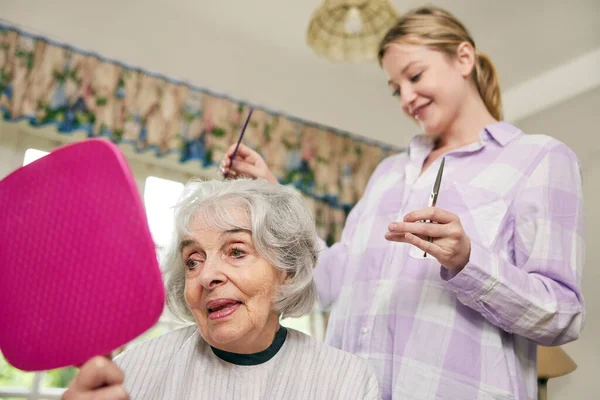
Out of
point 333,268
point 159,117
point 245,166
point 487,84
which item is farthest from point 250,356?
point 159,117

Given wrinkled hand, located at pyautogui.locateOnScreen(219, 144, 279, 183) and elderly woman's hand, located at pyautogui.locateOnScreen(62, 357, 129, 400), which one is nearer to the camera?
elderly woman's hand, located at pyautogui.locateOnScreen(62, 357, 129, 400)

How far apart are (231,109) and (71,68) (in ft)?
3.12

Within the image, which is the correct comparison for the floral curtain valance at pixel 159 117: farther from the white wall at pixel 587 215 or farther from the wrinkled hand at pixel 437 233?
the wrinkled hand at pixel 437 233

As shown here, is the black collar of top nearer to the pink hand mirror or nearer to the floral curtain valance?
the pink hand mirror

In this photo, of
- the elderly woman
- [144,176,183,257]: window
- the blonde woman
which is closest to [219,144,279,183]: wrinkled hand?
the blonde woman

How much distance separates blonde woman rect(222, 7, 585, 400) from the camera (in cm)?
94

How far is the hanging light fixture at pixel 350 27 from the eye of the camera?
2.09 meters

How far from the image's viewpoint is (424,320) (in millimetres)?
1041

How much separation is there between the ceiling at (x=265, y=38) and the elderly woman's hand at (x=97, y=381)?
2.58m

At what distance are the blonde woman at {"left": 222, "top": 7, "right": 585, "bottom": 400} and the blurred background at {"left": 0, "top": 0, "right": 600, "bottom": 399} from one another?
959 millimetres

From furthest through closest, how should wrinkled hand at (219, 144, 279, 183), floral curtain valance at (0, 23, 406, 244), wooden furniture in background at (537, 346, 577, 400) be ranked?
floral curtain valance at (0, 23, 406, 244)
wooden furniture in background at (537, 346, 577, 400)
wrinkled hand at (219, 144, 279, 183)

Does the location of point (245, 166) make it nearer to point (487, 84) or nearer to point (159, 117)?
point (487, 84)

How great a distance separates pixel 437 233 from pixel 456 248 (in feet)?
0.17


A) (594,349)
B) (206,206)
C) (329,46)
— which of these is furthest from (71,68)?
(594,349)
